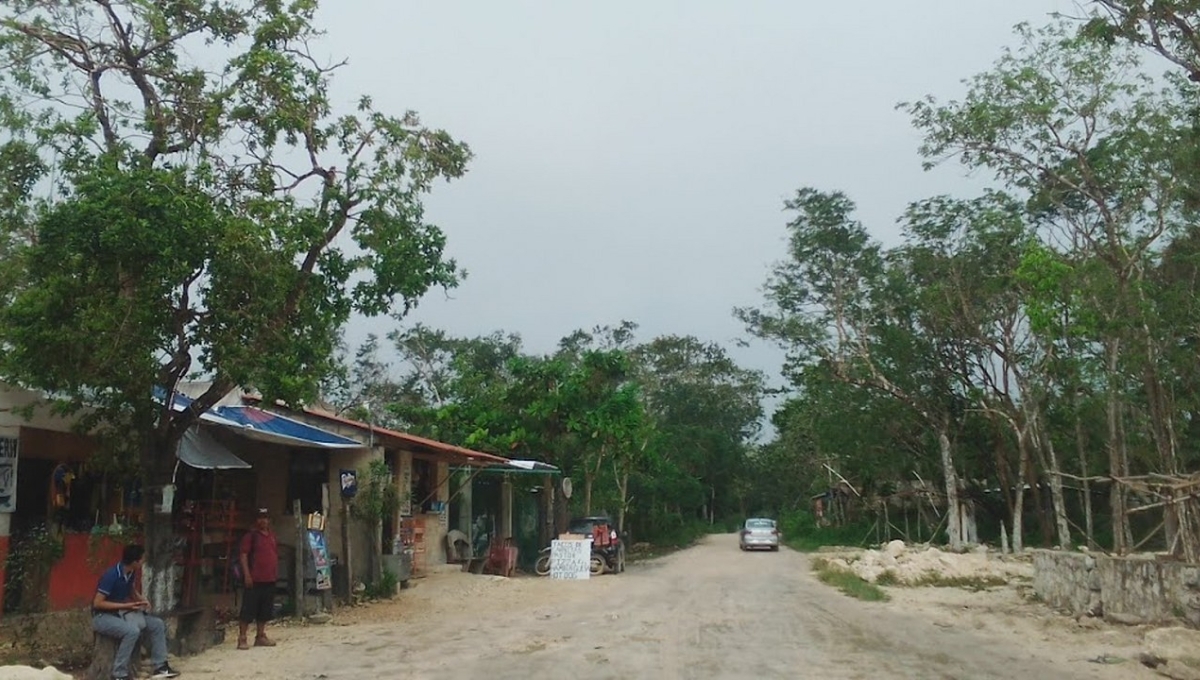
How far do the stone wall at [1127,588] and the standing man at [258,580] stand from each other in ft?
37.2

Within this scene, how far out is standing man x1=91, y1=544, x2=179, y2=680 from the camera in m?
9.47

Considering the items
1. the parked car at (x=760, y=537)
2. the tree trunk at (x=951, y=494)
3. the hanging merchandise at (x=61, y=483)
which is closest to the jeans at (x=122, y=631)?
the hanging merchandise at (x=61, y=483)

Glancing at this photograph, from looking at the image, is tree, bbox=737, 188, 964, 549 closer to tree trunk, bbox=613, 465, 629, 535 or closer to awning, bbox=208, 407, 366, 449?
tree trunk, bbox=613, 465, 629, 535

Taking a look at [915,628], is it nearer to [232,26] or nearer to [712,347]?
[232,26]

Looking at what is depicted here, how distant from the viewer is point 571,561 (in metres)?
25.5

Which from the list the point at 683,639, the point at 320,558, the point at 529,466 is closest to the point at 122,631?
the point at 320,558

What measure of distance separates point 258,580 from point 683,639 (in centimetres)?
534

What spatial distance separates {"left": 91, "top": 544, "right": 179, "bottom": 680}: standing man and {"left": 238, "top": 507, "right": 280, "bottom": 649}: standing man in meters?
2.19

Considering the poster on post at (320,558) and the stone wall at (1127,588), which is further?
the poster on post at (320,558)

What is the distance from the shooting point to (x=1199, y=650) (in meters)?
10.4

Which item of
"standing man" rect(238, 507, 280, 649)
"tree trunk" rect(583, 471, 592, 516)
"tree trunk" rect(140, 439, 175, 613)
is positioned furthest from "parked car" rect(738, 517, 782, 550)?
"tree trunk" rect(140, 439, 175, 613)

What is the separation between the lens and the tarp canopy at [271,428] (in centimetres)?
1484

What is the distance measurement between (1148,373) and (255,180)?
15754mm

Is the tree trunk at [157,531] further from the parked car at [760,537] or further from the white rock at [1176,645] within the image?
the parked car at [760,537]
